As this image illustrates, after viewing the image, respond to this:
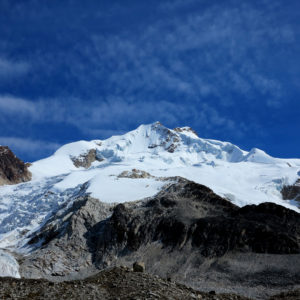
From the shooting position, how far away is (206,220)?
247 ft

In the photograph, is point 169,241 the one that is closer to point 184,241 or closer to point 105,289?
point 184,241

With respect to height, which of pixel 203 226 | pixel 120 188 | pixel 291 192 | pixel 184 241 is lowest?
pixel 184 241

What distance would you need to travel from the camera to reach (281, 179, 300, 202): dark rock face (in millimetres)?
148762

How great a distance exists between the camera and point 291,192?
151125 mm

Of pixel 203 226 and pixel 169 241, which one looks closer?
pixel 169 241

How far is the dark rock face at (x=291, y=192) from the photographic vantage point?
148762 mm

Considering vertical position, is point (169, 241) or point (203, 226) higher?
point (203, 226)

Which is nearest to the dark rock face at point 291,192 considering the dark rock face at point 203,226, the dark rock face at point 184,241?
the dark rock face at point 184,241


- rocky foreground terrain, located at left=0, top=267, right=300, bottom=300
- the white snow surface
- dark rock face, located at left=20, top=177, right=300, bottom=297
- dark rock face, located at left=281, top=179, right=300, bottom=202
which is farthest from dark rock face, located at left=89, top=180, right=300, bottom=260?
dark rock face, located at left=281, top=179, right=300, bottom=202

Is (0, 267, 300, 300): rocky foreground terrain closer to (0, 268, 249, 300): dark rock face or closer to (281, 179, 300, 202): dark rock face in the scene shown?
(0, 268, 249, 300): dark rock face

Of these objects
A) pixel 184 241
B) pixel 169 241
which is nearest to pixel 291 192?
pixel 169 241

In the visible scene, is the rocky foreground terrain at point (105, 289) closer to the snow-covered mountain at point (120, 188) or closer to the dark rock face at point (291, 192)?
the snow-covered mountain at point (120, 188)

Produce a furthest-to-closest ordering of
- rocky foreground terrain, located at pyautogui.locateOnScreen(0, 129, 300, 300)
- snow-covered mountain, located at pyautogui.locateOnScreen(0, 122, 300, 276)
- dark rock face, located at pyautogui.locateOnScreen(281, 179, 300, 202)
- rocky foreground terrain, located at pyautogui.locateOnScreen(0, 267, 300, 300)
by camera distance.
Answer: dark rock face, located at pyautogui.locateOnScreen(281, 179, 300, 202) < snow-covered mountain, located at pyautogui.locateOnScreen(0, 122, 300, 276) < rocky foreground terrain, located at pyautogui.locateOnScreen(0, 129, 300, 300) < rocky foreground terrain, located at pyautogui.locateOnScreen(0, 267, 300, 300)

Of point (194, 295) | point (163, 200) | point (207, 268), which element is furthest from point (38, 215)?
point (194, 295)
